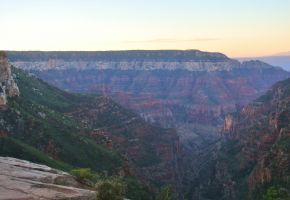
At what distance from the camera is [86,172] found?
297 ft

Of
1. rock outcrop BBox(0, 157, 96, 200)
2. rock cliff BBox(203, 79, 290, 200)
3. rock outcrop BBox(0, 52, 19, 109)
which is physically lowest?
rock cliff BBox(203, 79, 290, 200)

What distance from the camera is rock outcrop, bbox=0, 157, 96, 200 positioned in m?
63.9

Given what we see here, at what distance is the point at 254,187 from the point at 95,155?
141 ft

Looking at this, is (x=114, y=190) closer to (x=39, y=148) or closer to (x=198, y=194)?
(x=39, y=148)

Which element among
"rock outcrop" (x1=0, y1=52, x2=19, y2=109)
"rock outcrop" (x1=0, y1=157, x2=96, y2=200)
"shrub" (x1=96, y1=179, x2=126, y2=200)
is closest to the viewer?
"rock outcrop" (x1=0, y1=157, x2=96, y2=200)

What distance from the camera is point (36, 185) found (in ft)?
227

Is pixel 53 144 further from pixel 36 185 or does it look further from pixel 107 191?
pixel 107 191

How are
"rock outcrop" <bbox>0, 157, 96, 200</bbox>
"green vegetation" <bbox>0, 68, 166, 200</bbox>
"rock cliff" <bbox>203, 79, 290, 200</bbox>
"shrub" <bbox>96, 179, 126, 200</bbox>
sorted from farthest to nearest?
1. "rock cliff" <bbox>203, 79, 290, 200</bbox>
2. "green vegetation" <bbox>0, 68, 166, 200</bbox>
3. "shrub" <bbox>96, 179, 126, 200</bbox>
4. "rock outcrop" <bbox>0, 157, 96, 200</bbox>

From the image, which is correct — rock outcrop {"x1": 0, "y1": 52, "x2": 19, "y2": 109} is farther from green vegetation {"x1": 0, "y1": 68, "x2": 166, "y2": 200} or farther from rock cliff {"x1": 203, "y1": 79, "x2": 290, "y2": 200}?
rock cliff {"x1": 203, "y1": 79, "x2": 290, "y2": 200}

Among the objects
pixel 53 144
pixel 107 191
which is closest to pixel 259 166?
pixel 53 144

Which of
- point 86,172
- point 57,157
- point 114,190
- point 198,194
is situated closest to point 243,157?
point 198,194

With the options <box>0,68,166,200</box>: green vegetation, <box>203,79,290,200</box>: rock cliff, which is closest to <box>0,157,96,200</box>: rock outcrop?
<box>0,68,166,200</box>: green vegetation

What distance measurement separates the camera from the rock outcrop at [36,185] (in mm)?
63906

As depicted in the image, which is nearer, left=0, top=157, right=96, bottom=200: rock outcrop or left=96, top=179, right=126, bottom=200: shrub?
left=0, top=157, right=96, bottom=200: rock outcrop
